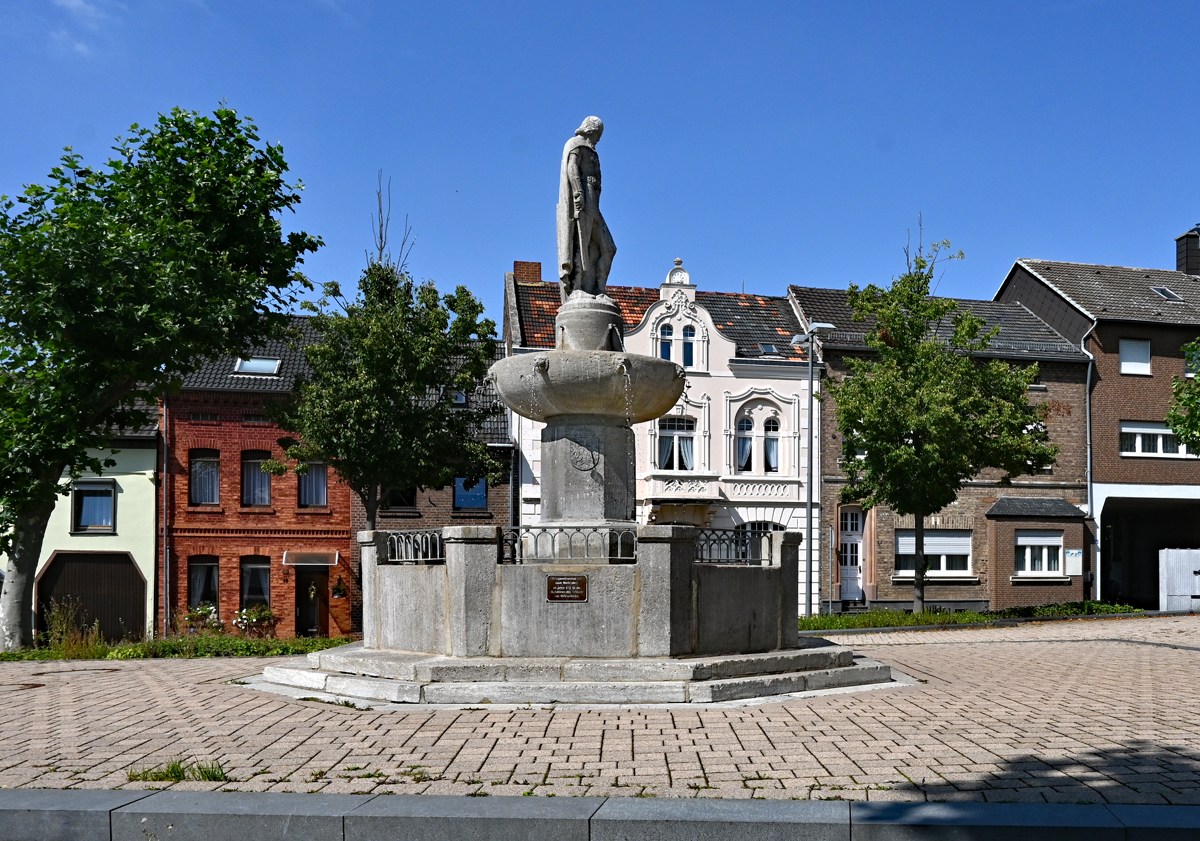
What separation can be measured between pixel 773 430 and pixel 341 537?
1418 centimetres

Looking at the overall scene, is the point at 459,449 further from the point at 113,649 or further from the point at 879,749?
the point at 879,749

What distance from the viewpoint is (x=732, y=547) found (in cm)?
1144

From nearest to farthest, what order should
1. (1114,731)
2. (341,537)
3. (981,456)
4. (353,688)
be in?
(1114,731)
(353,688)
(981,456)
(341,537)

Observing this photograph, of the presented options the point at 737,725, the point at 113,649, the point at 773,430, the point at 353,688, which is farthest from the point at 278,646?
the point at 773,430

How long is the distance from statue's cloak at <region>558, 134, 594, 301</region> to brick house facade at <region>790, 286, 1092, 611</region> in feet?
72.6

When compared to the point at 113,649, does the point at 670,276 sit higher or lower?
higher

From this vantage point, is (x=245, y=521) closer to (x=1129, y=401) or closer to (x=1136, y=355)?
(x=1129, y=401)

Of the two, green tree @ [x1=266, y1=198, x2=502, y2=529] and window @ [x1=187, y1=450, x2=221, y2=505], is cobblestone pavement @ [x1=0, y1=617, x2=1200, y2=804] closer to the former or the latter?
green tree @ [x1=266, y1=198, x2=502, y2=529]

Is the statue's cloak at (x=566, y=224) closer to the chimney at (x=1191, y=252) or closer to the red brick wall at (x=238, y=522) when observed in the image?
the red brick wall at (x=238, y=522)

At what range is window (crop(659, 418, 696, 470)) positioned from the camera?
3281 cm

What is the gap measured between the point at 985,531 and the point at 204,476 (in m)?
25.0

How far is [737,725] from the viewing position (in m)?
8.38

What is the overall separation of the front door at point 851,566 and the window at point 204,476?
19.8 m

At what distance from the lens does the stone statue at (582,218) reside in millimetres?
12617
